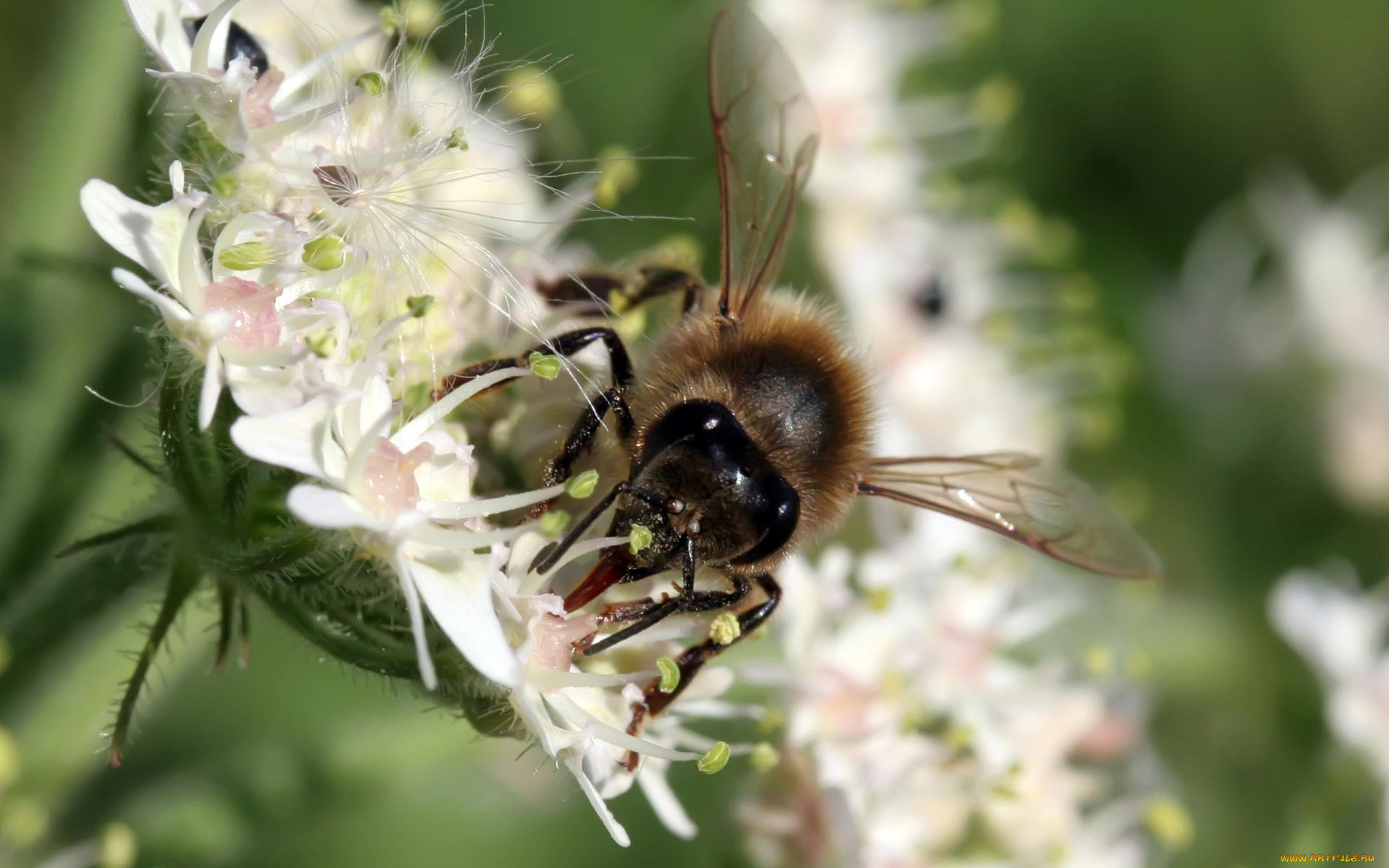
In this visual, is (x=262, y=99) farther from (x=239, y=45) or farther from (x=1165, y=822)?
(x=1165, y=822)

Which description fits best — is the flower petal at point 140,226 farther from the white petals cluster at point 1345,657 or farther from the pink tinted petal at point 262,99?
the white petals cluster at point 1345,657

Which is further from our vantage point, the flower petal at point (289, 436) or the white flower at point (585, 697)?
the white flower at point (585, 697)

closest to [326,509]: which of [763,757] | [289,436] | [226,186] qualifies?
[289,436]

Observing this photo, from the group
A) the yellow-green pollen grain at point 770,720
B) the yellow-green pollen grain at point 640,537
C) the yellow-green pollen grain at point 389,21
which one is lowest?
the yellow-green pollen grain at point 770,720

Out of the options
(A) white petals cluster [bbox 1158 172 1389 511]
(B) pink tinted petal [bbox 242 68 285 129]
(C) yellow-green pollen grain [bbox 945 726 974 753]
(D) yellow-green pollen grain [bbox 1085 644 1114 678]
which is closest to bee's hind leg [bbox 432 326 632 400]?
(B) pink tinted petal [bbox 242 68 285 129]

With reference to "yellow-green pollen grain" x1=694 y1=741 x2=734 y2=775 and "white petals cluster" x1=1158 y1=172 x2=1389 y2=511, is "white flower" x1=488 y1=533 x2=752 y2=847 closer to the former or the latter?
"yellow-green pollen grain" x1=694 y1=741 x2=734 y2=775

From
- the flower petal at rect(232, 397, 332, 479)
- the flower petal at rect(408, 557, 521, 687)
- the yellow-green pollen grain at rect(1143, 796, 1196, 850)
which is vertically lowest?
the yellow-green pollen grain at rect(1143, 796, 1196, 850)

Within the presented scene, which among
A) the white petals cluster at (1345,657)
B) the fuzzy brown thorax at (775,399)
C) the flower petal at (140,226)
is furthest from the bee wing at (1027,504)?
the white petals cluster at (1345,657)
